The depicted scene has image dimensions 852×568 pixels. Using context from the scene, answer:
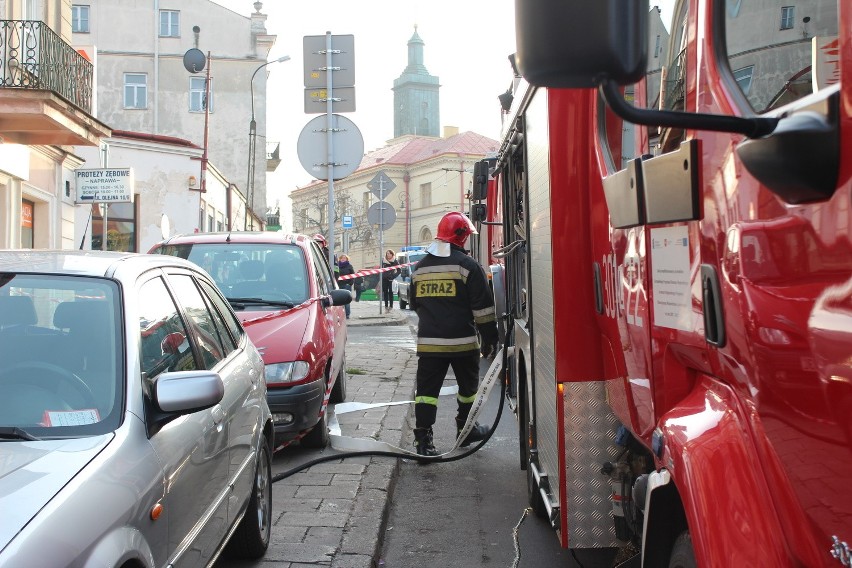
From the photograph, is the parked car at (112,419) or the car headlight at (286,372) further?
the car headlight at (286,372)

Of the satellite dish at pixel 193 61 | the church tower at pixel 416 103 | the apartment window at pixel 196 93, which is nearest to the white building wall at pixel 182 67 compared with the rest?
the apartment window at pixel 196 93

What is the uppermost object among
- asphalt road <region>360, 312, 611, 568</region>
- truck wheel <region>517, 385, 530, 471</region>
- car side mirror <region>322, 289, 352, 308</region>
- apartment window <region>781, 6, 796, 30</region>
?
apartment window <region>781, 6, 796, 30</region>

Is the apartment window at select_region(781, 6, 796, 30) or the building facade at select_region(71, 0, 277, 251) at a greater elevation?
the building facade at select_region(71, 0, 277, 251)

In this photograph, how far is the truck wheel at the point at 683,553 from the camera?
89.4 inches

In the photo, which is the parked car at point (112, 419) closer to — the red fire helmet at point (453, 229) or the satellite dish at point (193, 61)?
the red fire helmet at point (453, 229)

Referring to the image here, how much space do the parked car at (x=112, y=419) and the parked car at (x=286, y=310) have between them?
2.63m

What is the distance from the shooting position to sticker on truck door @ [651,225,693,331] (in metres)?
2.46

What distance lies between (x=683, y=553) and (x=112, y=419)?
5.74 ft

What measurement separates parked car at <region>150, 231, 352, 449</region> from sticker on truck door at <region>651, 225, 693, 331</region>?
15.1ft

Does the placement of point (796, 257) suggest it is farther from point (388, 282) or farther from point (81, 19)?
point (81, 19)

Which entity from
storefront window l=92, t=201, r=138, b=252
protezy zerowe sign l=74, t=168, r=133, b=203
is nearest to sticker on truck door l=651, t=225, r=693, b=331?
protezy zerowe sign l=74, t=168, r=133, b=203

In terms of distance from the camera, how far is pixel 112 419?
3.01m

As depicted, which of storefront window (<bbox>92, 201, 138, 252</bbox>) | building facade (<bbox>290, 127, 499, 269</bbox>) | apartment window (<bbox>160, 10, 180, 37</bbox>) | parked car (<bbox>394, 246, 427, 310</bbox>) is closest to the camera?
storefront window (<bbox>92, 201, 138, 252</bbox>)

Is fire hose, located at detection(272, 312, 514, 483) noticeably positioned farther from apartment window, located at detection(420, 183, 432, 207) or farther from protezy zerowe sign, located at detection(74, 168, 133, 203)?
apartment window, located at detection(420, 183, 432, 207)
